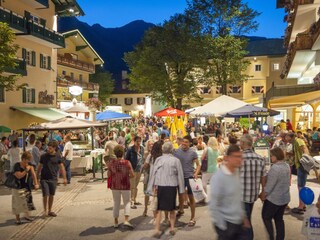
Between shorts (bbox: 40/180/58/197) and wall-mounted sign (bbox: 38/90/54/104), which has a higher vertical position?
wall-mounted sign (bbox: 38/90/54/104)

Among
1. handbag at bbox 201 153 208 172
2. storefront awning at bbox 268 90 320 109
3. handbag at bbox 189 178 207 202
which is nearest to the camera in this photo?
handbag at bbox 189 178 207 202

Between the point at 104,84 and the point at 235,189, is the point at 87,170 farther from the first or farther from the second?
the point at 104,84

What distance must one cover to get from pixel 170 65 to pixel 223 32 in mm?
6051

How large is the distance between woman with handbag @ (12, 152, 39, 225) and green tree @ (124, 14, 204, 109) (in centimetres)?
2844

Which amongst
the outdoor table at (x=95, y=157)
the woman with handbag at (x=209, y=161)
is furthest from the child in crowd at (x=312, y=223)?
the outdoor table at (x=95, y=157)

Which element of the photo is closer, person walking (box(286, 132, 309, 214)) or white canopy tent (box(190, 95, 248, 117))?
person walking (box(286, 132, 309, 214))

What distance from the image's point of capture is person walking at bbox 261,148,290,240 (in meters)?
→ 5.73

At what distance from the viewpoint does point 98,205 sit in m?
9.57

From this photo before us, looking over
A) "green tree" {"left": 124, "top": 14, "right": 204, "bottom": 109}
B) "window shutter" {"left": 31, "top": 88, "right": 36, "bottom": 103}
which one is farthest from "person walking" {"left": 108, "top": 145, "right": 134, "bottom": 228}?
"green tree" {"left": 124, "top": 14, "right": 204, "bottom": 109}

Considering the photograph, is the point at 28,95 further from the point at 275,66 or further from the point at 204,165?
the point at 275,66

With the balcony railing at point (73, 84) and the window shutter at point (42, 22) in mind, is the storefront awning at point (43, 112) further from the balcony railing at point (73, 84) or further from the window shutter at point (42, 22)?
the balcony railing at point (73, 84)

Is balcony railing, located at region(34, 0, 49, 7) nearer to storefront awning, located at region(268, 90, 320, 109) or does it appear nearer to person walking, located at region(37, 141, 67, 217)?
storefront awning, located at region(268, 90, 320, 109)

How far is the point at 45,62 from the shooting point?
2873 cm

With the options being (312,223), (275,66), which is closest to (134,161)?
(312,223)
